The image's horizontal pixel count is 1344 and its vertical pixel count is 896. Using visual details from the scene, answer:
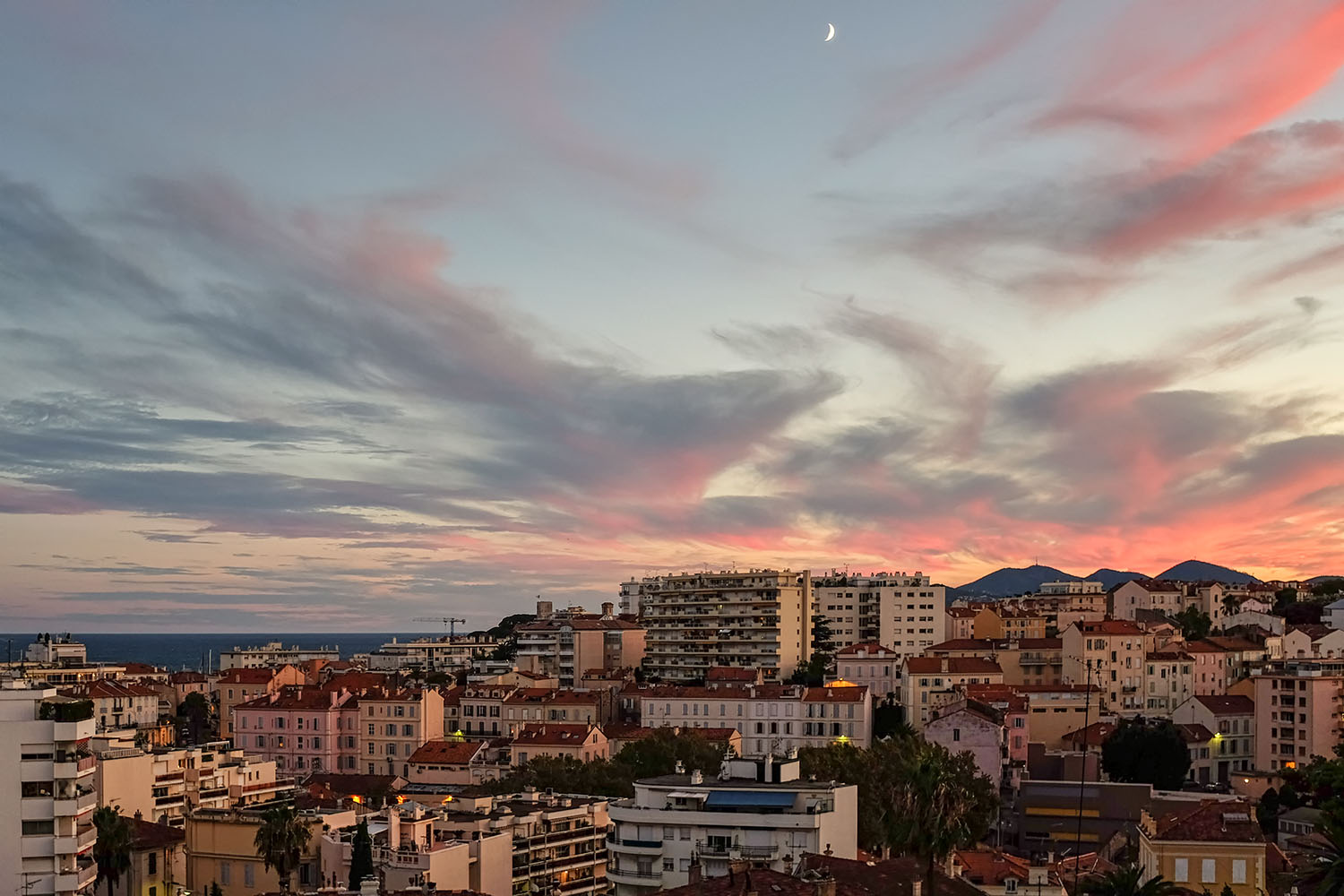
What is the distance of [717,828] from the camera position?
62219mm

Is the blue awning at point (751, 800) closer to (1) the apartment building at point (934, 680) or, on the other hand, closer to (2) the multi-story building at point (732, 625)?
(1) the apartment building at point (934, 680)

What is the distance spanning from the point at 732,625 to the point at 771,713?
30.4 meters

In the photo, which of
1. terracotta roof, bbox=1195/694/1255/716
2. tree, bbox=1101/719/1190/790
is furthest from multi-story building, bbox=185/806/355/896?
terracotta roof, bbox=1195/694/1255/716

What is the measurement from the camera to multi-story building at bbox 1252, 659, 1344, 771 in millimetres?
110312

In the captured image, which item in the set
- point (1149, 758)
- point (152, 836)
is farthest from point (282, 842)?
point (1149, 758)

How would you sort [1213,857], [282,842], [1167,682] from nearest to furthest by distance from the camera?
1. [1213,857]
2. [282,842]
3. [1167,682]

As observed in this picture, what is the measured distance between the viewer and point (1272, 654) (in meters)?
145

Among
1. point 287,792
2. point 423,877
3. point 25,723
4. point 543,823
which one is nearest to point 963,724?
point 543,823

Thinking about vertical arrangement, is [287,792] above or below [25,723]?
below

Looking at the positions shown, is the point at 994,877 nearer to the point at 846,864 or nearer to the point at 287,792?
the point at 846,864

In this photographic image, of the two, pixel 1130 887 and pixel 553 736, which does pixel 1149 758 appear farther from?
pixel 1130 887

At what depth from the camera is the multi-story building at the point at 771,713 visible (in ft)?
389

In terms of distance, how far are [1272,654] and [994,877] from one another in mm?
96100

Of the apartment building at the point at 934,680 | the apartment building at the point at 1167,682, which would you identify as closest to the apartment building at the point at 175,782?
the apartment building at the point at 934,680
